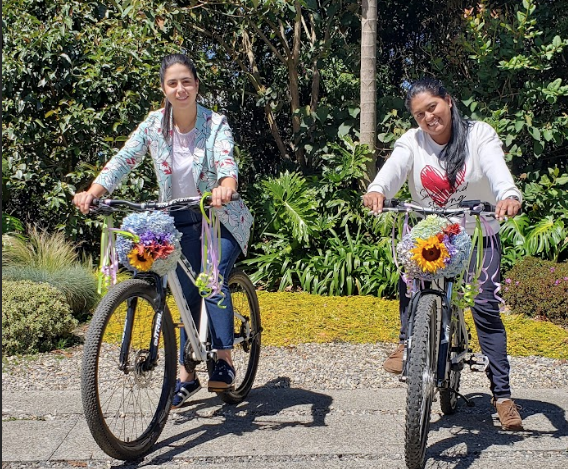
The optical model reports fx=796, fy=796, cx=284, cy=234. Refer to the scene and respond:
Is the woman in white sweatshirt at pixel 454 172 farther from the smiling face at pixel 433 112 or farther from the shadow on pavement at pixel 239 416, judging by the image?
the shadow on pavement at pixel 239 416

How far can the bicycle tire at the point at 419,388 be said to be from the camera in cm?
341

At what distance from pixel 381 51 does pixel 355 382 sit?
26.5 feet

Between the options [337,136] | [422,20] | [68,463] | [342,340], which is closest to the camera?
[68,463]

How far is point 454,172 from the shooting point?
4078 millimetres

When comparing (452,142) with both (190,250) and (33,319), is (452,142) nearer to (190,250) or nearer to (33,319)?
(190,250)

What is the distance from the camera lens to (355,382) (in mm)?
5195

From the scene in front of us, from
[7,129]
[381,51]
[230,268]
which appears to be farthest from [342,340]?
[381,51]

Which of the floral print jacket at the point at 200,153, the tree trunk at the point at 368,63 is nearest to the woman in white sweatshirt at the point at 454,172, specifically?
the floral print jacket at the point at 200,153

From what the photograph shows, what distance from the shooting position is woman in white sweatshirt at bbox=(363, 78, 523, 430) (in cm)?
406

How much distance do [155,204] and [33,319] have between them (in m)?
2.59

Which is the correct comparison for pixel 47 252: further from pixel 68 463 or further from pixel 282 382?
pixel 68 463

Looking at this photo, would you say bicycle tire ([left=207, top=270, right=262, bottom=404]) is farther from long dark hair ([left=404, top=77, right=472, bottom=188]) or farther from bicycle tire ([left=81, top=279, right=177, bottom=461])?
long dark hair ([left=404, top=77, right=472, bottom=188])

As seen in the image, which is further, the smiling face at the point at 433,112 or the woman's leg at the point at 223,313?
the woman's leg at the point at 223,313

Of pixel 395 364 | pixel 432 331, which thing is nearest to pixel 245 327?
pixel 395 364
